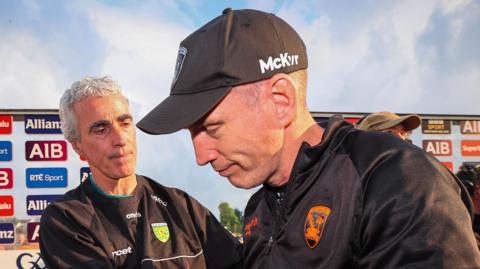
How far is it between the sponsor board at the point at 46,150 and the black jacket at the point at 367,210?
646cm

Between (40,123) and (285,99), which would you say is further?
(40,123)

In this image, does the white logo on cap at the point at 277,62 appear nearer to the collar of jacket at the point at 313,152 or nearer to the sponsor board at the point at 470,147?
the collar of jacket at the point at 313,152

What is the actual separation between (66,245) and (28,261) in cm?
447

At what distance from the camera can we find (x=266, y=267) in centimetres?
188

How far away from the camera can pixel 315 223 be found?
1655 mm

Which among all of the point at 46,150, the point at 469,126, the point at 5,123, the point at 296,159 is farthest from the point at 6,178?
the point at 469,126

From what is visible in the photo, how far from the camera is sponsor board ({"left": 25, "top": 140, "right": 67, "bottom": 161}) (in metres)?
7.77

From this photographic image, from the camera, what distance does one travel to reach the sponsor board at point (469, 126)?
30.9 feet

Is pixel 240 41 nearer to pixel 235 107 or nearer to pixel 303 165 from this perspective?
pixel 235 107

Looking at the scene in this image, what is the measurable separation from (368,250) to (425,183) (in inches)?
10.0

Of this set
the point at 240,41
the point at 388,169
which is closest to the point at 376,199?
the point at 388,169

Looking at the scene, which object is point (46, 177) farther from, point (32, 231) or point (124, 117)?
point (124, 117)

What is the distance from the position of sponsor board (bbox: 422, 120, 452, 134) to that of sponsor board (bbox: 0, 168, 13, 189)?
6.81m

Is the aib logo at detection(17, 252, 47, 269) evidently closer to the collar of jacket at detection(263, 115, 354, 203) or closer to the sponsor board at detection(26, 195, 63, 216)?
the sponsor board at detection(26, 195, 63, 216)
